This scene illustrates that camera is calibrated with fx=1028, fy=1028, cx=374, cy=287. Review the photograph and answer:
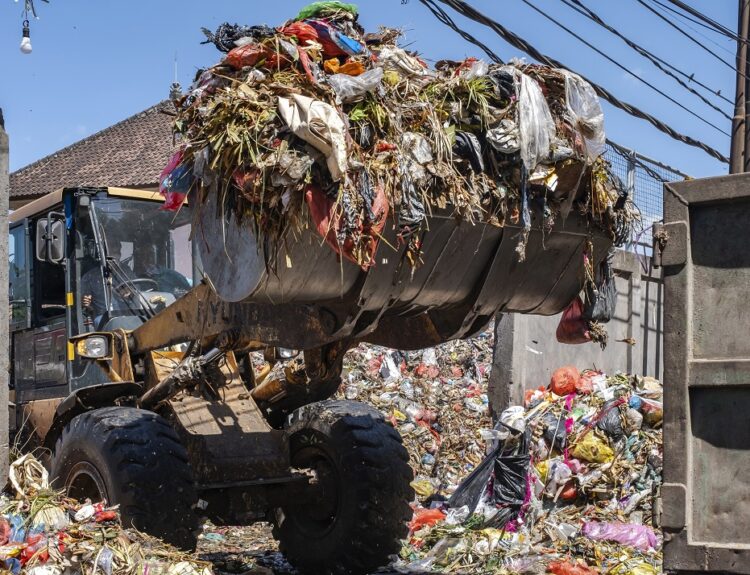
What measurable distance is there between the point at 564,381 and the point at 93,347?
5.63m

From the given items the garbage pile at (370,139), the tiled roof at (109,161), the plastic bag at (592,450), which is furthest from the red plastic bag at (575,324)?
the tiled roof at (109,161)

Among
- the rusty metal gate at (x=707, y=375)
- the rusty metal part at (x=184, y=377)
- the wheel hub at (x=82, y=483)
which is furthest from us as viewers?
the rusty metal part at (x=184, y=377)

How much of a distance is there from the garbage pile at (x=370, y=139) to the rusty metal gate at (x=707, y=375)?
59.0 inches

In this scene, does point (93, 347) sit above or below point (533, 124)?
below

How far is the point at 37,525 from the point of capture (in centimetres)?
507

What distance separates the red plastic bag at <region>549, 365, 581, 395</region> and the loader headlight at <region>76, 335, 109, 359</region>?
216 inches

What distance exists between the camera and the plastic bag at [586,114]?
547 centimetres

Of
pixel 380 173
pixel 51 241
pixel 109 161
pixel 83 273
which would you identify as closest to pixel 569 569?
pixel 380 173

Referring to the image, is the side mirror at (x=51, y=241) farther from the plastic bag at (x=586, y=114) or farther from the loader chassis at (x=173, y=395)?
the plastic bag at (x=586, y=114)

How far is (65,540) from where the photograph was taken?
198 inches

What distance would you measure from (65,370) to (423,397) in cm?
579

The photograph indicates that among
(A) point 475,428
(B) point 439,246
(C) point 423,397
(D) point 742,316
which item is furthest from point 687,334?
(C) point 423,397

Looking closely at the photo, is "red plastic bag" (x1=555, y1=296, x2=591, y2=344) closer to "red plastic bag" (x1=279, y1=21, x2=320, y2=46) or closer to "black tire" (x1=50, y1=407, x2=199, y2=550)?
"red plastic bag" (x1=279, y1=21, x2=320, y2=46)

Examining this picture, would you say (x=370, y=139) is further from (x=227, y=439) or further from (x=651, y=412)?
(x=651, y=412)
